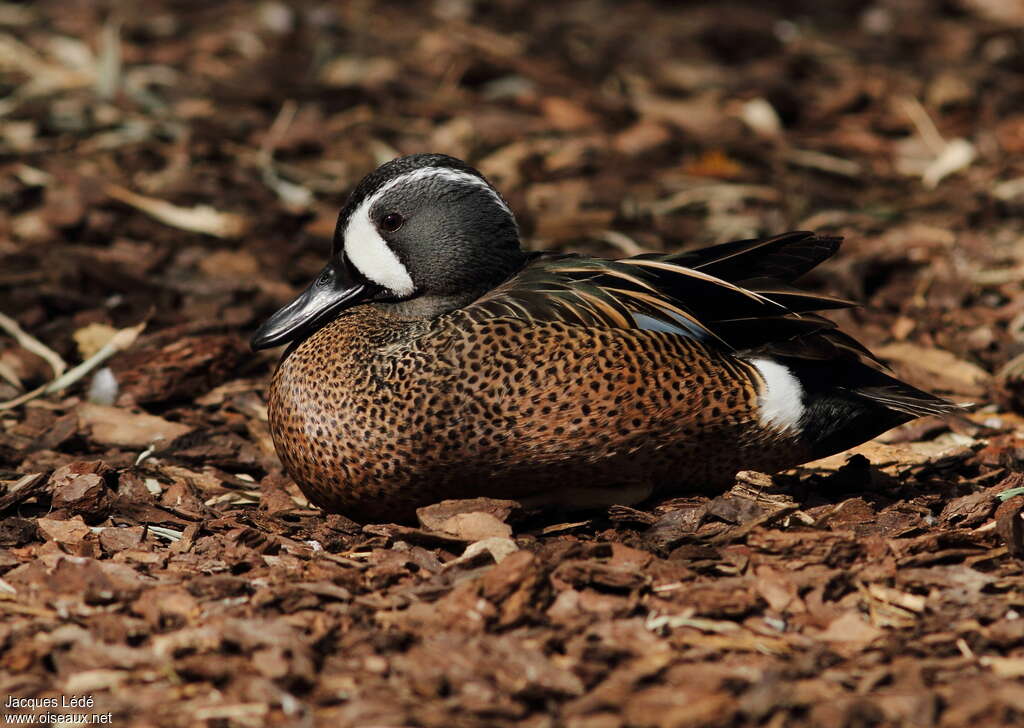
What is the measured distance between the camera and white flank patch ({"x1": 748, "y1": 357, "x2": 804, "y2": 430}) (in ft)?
13.9

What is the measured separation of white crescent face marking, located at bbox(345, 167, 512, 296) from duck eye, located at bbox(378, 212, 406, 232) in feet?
0.09

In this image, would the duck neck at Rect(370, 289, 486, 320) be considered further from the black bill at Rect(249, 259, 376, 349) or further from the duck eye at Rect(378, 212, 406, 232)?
the duck eye at Rect(378, 212, 406, 232)

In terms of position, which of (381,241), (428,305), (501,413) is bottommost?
(501,413)

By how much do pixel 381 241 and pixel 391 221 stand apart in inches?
2.8

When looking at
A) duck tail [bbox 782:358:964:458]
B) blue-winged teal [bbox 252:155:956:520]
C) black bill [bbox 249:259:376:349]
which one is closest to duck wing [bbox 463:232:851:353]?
blue-winged teal [bbox 252:155:956:520]

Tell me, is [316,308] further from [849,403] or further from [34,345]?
[849,403]

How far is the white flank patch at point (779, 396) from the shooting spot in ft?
13.9

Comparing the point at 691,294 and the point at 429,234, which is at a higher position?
the point at 429,234

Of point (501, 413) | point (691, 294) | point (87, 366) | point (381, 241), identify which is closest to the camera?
point (501, 413)

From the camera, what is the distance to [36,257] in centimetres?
612

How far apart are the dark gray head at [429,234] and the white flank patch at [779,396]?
0.85 meters

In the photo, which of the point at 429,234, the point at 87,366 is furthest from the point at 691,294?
the point at 87,366

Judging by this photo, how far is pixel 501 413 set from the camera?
12.9 ft

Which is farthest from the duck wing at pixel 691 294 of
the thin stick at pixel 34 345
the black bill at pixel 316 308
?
the thin stick at pixel 34 345
